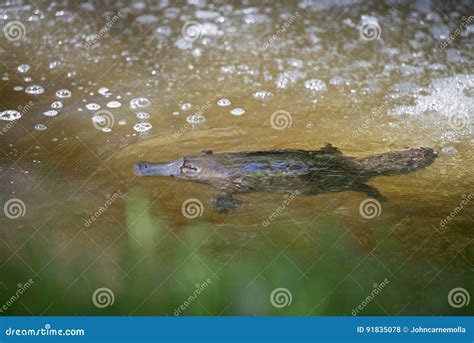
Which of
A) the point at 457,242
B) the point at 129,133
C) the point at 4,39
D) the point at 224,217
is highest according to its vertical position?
the point at 457,242

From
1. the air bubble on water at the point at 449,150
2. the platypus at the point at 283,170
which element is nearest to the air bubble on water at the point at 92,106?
the platypus at the point at 283,170

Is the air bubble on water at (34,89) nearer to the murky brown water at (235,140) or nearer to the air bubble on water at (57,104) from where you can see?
the murky brown water at (235,140)

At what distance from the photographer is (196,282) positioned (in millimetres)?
2826

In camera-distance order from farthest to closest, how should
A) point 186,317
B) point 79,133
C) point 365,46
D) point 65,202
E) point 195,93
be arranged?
point 365,46 < point 195,93 < point 79,133 < point 65,202 < point 186,317

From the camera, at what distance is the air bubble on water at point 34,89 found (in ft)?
15.4

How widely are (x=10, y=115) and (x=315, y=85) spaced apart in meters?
2.11

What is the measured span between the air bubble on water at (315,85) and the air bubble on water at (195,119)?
0.89 metres

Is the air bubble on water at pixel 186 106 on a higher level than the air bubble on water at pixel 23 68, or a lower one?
higher

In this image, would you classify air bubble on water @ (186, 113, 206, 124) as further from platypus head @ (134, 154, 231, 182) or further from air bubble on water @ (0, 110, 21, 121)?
air bubble on water @ (0, 110, 21, 121)

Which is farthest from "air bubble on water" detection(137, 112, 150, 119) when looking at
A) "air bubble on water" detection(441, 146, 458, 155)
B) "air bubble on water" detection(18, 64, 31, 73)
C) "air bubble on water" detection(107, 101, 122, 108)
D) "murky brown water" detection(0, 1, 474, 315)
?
"air bubble on water" detection(441, 146, 458, 155)

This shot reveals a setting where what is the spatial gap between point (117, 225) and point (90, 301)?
0.52 metres

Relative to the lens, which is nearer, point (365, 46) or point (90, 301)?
point (90, 301)

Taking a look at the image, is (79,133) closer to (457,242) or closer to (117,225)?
(117,225)

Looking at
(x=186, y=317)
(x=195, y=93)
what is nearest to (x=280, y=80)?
(x=195, y=93)
